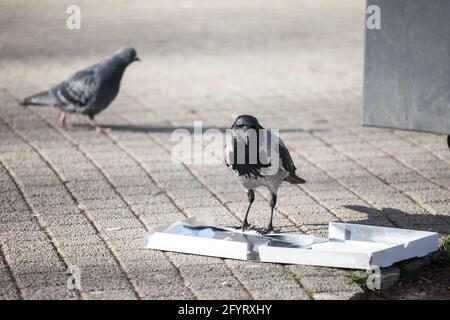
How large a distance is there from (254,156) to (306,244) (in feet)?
2.19

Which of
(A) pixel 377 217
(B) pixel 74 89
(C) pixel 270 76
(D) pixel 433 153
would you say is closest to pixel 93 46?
(C) pixel 270 76

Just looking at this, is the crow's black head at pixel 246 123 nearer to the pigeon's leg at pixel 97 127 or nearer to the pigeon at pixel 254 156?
the pigeon at pixel 254 156

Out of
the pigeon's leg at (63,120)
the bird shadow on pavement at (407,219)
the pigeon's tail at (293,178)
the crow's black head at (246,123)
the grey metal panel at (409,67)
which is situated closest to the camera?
the crow's black head at (246,123)

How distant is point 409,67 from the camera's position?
7.19 m

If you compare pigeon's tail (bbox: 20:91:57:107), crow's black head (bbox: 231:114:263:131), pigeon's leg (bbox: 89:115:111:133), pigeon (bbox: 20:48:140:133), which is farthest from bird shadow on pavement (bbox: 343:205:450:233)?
pigeon's tail (bbox: 20:91:57:107)

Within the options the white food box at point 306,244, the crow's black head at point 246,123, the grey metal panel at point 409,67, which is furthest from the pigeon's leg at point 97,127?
the crow's black head at point 246,123

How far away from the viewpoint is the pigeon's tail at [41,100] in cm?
927

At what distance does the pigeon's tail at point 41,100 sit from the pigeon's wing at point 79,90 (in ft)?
0.26

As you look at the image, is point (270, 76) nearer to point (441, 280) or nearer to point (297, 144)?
point (297, 144)

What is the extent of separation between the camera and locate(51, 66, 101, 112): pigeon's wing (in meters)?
9.05

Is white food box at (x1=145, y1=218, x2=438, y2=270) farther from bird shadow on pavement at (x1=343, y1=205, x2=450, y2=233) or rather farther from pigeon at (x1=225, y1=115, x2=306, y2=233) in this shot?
bird shadow on pavement at (x1=343, y1=205, x2=450, y2=233)

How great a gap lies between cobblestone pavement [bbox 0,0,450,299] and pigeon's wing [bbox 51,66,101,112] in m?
0.26

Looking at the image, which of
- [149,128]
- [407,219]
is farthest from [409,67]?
[149,128]

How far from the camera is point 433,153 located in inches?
323
